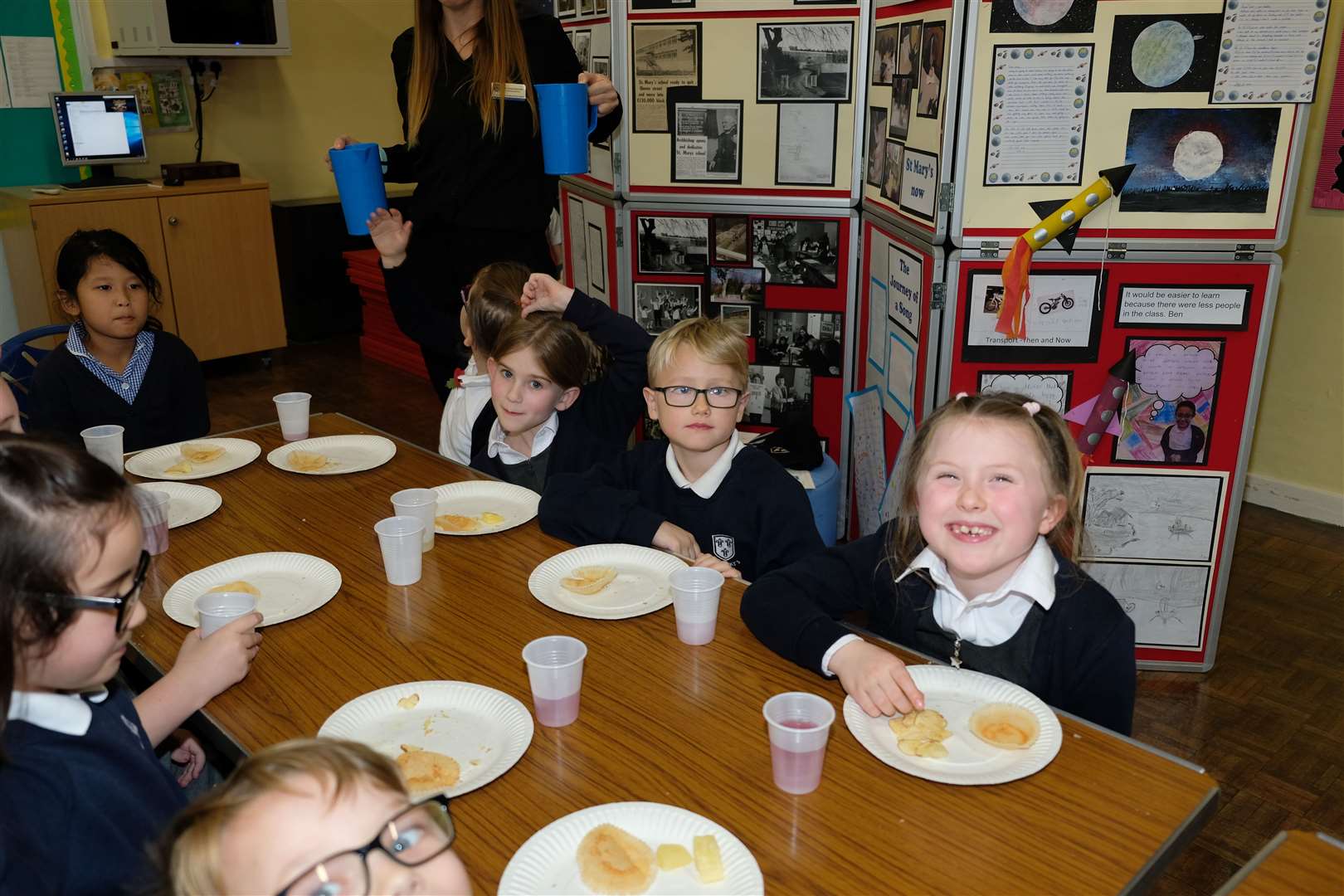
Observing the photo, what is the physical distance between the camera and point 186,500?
1.99 m

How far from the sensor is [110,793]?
1.11 metres

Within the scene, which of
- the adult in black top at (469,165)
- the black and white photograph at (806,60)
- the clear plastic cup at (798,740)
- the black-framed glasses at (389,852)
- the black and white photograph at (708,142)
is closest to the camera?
the black-framed glasses at (389,852)

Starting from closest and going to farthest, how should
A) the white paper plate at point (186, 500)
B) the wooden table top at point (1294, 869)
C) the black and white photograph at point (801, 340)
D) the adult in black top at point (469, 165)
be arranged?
the wooden table top at point (1294, 869), the white paper plate at point (186, 500), the adult in black top at point (469, 165), the black and white photograph at point (801, 340)

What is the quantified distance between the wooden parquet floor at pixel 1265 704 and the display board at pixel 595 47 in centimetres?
218

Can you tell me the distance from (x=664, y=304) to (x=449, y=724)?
221cm

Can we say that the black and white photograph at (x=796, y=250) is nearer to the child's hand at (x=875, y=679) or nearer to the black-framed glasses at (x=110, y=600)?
the child's hand at (x=875, y=679)

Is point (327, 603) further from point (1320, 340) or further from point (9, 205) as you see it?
point (9, 205)

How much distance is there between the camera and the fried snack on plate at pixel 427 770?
1.12 metres

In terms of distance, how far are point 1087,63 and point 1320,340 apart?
1.96 m

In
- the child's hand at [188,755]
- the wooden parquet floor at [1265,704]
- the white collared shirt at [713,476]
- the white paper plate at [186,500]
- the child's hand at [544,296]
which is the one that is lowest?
the wooden parquet floor at [1265,704]

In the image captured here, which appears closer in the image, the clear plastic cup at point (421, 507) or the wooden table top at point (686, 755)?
the wooden table top at point (686, 755)

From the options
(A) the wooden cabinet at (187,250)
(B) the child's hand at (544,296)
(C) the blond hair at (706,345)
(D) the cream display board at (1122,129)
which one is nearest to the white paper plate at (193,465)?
(B) the child's hand at (544,296)

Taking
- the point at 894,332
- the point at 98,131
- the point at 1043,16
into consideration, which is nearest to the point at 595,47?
the point at 894,332

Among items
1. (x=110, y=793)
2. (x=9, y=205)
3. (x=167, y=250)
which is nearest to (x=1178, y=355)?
(x=110, y=793)
